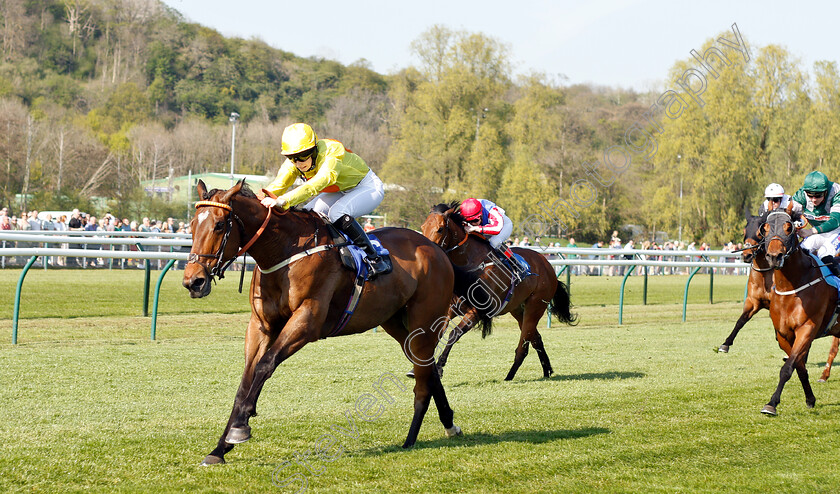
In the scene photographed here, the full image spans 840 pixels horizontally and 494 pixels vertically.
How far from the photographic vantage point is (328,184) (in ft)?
15.5

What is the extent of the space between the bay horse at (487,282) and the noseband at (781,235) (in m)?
2.33

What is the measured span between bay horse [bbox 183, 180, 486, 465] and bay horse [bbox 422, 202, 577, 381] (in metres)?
2.28

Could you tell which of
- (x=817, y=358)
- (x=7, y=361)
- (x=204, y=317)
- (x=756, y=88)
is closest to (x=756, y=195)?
(x=756, y=88)

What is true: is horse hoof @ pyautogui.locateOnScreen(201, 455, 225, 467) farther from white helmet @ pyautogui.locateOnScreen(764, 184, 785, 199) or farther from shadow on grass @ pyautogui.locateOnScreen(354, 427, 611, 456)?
white helmet @ pyautogui.locateOnScreen(764, 184, 785, 199)

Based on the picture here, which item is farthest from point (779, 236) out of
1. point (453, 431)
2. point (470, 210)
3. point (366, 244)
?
point (366, 244)

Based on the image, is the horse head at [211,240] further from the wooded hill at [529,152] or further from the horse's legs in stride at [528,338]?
the wooded hill at [529,152]

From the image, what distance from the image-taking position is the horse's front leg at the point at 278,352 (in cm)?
399

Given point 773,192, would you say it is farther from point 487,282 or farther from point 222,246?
point 222,246

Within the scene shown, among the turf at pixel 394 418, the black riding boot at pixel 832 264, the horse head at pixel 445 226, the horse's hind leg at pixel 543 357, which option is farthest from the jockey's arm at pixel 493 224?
the black riding boot at pixel 832 264

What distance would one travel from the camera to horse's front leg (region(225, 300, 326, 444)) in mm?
3986

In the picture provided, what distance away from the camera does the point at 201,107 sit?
267ft

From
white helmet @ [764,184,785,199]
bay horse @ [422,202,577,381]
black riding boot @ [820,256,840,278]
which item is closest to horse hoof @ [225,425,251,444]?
bay horse @ [422,202,577,381]

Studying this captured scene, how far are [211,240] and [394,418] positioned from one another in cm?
209

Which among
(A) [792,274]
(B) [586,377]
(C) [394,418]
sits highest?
(A) [792,274]
